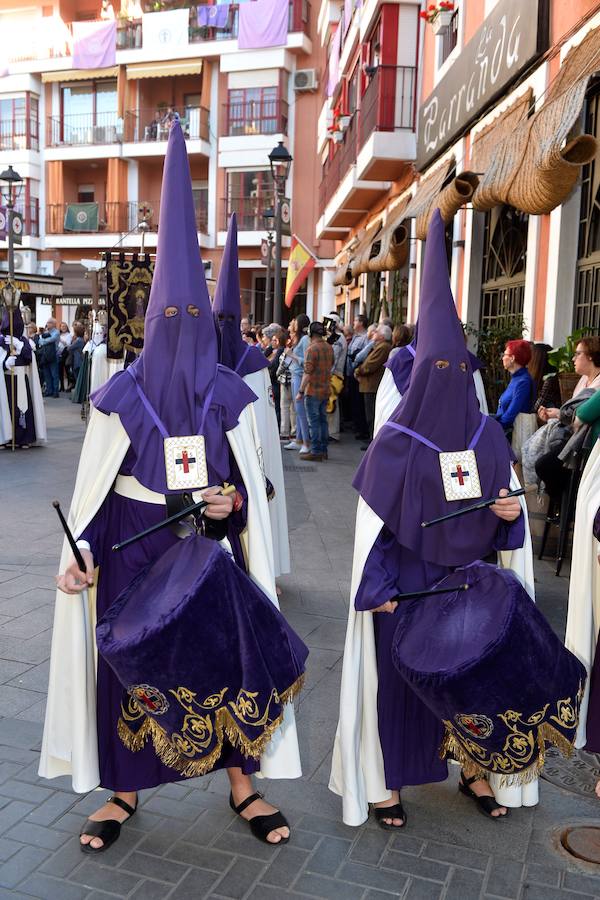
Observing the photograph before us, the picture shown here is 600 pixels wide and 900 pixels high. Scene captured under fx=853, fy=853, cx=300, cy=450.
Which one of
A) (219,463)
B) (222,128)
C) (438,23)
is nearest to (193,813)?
(219,463)

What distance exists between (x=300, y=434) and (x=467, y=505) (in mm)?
10276

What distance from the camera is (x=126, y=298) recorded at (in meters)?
8.32

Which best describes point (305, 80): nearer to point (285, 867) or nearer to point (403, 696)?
point (403, 696)

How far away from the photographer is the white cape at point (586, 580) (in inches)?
143

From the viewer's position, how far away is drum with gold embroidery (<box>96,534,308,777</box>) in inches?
103

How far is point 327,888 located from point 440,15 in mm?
12917

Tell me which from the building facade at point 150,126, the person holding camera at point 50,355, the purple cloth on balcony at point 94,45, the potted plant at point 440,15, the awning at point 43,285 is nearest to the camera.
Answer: the potted plant at point 440,15

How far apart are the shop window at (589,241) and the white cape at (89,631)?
215 inches

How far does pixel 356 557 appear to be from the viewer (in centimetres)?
322

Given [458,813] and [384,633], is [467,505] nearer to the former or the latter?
[384,633]

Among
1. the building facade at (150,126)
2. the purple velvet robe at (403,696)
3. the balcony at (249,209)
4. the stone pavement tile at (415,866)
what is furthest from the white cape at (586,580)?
the balcony at (249,209)

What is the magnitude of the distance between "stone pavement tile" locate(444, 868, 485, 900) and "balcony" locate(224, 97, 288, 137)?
33.1m

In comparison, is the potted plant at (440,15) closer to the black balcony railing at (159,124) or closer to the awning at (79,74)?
the black balcony railing at (159,124)

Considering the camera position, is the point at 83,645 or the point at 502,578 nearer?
the point at 502,578
